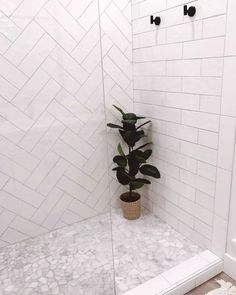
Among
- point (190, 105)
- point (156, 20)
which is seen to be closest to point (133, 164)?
point (190, 105)

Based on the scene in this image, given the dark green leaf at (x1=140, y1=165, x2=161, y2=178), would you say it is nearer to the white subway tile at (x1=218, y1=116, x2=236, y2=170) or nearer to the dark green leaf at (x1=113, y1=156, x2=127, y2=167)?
the dark green leaf at (x1=113, y1=156, x2=127, y2=167)

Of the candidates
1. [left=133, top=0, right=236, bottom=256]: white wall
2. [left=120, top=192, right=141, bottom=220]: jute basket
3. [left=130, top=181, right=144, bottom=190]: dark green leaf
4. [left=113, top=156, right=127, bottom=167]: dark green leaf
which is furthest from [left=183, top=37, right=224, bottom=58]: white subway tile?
[left=120, top=192, right=141, bottom=220]: jute basket

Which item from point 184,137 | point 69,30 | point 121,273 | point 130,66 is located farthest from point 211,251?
point 69,30

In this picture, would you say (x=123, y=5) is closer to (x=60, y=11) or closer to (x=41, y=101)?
(x=60, y=11)

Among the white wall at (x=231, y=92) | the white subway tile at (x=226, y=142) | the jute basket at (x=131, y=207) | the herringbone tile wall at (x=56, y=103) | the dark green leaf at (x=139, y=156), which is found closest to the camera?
the white wall at (x=231, y=92)

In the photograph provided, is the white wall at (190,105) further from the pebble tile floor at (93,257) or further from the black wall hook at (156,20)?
the pebble tile floor at (93,257)

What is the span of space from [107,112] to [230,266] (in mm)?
1329

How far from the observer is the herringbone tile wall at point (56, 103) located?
1.67 meters

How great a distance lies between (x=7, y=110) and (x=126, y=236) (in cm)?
120

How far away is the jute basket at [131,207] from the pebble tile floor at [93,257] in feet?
0.15

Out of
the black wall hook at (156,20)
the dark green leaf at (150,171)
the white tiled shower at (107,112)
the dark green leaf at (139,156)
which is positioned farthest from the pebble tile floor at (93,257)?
the black wall hook at (156,20)

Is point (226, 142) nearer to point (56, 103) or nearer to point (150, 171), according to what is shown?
point (150, 171)

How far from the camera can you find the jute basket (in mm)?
2117

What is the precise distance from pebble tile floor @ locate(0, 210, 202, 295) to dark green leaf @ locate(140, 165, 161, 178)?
1.39ft
